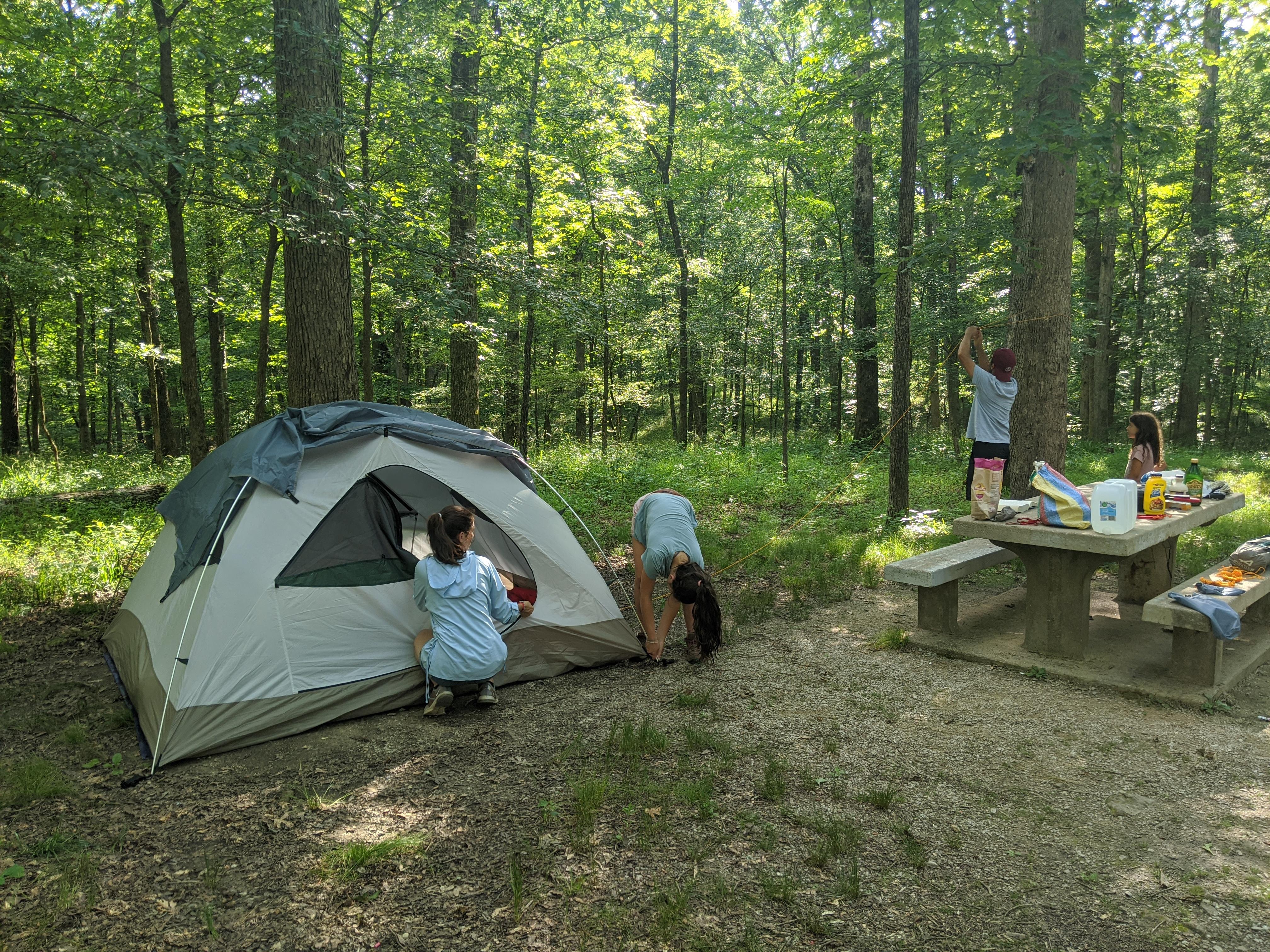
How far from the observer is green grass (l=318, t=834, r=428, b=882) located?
2773mm

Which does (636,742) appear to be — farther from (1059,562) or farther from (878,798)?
(1059,562)

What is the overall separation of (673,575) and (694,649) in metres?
0.59

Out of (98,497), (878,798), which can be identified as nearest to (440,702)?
(878,798)

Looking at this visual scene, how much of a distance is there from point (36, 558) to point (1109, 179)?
38.5ft

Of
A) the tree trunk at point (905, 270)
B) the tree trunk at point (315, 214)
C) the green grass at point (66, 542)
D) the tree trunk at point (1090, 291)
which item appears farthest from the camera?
the tree trunk at point (1090, 291)

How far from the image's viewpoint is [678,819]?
10.1ft

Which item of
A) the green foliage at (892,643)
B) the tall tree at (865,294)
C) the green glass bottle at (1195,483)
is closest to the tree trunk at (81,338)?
the green foliage at (892,643)

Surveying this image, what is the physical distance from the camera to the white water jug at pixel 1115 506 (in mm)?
4121

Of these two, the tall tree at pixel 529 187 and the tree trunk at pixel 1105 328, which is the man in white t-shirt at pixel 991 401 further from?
the tree trunk at pixel 1105 328

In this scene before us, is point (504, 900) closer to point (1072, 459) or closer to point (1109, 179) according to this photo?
point (1109, 179)

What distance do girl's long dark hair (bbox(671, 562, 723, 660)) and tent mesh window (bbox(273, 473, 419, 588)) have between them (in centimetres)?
176

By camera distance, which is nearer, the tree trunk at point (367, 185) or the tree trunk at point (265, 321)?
the tree trunk at point (367, 185)

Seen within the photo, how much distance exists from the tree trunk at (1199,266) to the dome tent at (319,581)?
53.7 ft

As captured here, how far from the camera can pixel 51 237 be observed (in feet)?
29.4
